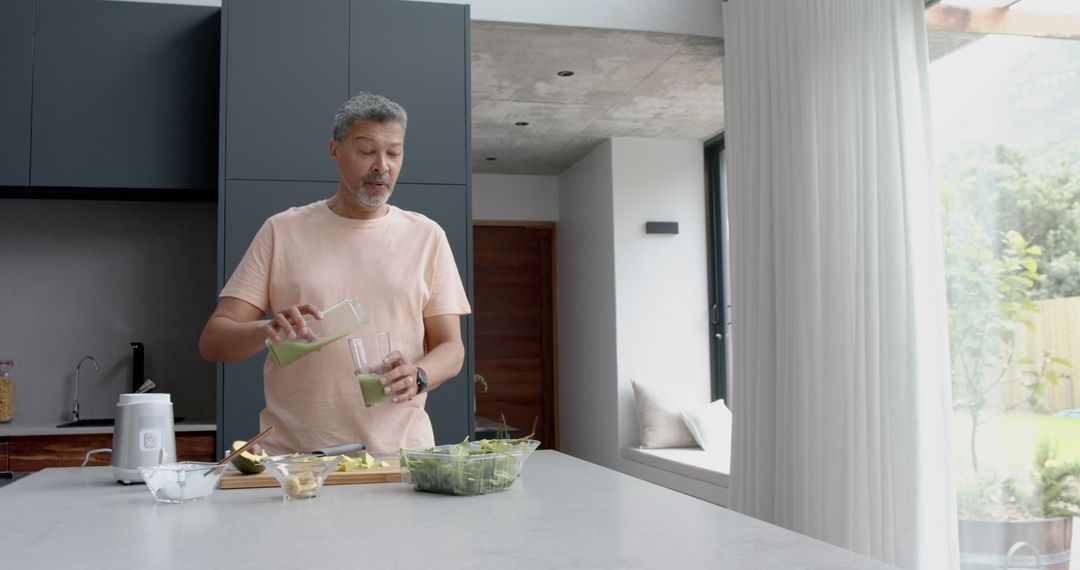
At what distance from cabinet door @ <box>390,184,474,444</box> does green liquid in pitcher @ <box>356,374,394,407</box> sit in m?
1.81

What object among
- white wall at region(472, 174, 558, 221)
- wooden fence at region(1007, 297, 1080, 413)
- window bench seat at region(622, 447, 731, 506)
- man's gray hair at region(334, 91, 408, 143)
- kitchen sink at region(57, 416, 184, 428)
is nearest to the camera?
man's gray hair at region(334, 91, 408, 143)

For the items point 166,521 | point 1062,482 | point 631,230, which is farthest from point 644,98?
point 166,521

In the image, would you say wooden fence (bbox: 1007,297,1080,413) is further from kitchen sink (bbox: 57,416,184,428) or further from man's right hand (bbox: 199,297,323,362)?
kitchen sink (bbox: 57,416,184,428)

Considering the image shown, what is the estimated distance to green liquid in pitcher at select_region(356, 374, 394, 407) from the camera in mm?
1693

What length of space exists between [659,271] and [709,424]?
1160 mm

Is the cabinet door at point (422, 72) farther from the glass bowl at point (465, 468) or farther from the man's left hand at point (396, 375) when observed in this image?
the glass bowl at point (465, 468)

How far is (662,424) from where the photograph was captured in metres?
6.00

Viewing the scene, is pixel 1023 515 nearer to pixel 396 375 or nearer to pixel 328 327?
pixel 396 375

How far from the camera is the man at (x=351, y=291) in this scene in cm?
204

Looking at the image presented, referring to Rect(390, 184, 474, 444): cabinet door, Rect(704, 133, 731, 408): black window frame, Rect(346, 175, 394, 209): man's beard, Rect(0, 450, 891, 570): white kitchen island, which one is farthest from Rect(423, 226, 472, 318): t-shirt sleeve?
Rect(704, 133, 731, 408): black window frame

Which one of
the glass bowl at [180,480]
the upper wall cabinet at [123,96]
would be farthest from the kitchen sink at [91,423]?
the glass bowl at [180,480]

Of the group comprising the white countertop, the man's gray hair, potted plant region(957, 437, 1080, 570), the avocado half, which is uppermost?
the man's gray hair

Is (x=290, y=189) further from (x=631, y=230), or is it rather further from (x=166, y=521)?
(x=631, y=230)

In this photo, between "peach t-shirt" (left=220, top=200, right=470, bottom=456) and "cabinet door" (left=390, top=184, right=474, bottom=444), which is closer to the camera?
"peach t-shirt" (left=220, top=200, right=470, bottom=456)
